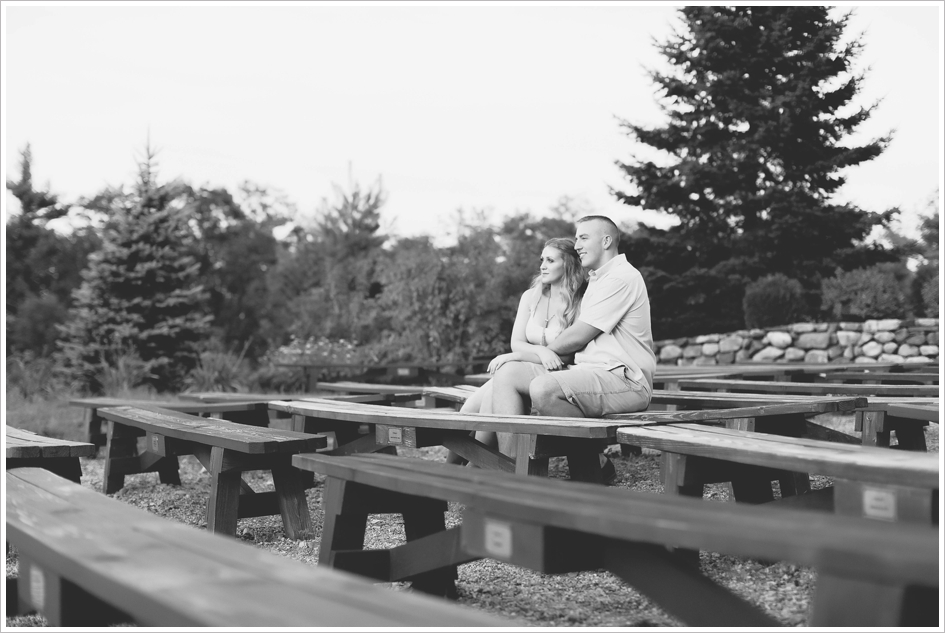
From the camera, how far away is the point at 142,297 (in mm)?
14562

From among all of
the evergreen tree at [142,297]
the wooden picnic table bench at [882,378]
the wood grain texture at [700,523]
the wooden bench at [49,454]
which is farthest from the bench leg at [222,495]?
the evergreen tree at [142,297]

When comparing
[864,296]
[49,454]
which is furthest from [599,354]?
[864,296]

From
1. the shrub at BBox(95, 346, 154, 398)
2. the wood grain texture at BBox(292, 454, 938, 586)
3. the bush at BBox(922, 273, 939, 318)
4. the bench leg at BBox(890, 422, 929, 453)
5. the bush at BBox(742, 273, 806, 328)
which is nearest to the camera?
the wood grain texture at BBox(292, 454, 938, 586)

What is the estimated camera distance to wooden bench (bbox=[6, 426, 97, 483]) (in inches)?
108

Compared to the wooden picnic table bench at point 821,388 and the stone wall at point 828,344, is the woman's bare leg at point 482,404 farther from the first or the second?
the stone wall at point 828,344

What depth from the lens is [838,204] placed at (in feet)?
51.0

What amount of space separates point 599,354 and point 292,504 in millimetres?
1465

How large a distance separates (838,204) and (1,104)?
15.5m

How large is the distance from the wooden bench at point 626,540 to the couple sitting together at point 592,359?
1047mm

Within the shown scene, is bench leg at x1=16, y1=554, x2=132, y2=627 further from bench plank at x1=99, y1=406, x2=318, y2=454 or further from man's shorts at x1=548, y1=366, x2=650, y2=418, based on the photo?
man's shorts at x1=548, y1=366, x2=650, y2=418

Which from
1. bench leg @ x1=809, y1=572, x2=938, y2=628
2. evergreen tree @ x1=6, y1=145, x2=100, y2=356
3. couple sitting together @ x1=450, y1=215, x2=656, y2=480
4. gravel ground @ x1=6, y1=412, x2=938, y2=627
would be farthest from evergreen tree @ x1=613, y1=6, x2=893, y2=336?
evergreen tree @ x1=6, y1=145, x2=100, y2=356

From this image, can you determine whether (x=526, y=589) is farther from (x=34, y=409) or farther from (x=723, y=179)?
(x=723, y=179)

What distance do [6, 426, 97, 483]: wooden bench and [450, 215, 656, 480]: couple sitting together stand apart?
172 cm

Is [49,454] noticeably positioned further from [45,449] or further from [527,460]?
[527,460]
